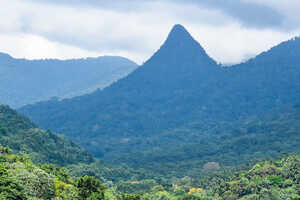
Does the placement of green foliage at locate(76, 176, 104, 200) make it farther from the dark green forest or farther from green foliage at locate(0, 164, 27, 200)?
green foliage at locate(0, 164, 27, 200)

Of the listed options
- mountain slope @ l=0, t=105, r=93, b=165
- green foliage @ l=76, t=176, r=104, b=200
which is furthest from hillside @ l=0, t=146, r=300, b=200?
mountain slope @ l=0, t=105, r=93, b=165

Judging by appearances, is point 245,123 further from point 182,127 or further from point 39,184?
point 39,184

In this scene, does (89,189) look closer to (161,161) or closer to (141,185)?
(141,185)

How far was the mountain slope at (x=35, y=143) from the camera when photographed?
3925 inches

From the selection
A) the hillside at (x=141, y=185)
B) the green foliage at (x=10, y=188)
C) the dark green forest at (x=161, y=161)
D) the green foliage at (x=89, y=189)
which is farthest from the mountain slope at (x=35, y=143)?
the green foliage at (x=10, y=188)

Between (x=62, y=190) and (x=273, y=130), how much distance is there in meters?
112

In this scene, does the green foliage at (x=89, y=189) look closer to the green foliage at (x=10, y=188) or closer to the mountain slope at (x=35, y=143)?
the green foliage at (x=10, y=188)

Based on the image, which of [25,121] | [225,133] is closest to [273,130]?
[225,133]

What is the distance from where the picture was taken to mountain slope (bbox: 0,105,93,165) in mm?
99688

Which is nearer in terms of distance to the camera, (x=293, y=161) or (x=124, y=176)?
(x=293, y=161)

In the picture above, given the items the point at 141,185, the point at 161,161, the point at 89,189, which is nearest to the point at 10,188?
the point at 89,189

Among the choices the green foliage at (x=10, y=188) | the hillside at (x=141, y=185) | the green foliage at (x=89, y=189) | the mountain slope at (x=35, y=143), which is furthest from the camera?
the mountain slope at (x=35, y=143)

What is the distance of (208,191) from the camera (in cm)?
8631

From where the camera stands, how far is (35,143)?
10588 centimetres
